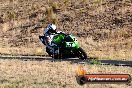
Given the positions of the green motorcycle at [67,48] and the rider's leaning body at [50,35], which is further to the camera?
the rider's leaning body at [50,35]

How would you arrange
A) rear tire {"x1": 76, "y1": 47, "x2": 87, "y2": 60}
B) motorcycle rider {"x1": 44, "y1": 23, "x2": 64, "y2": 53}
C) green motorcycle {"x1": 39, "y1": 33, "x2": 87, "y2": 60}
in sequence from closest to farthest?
rear tire {"x1": 76, "y1": 47, "x2": 87, "y2": 60} < green motorcycle {"x1": 39, "y1": 33, "x2": 87, "y2": 60} < motorcycle rider {"x1": 44, "y1": 23, "x2": 64, "y2": 53}

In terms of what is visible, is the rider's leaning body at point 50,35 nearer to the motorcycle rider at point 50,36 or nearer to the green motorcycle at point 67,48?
the motorcycle rider at point 50,36

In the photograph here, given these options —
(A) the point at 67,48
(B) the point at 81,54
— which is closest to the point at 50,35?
(A) the point at 67,48

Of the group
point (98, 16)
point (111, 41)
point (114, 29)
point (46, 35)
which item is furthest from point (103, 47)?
point (46, 35)

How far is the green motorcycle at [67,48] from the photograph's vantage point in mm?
20641

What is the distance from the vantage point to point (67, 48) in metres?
20.9

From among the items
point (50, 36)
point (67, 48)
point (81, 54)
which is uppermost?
point (50, 36)

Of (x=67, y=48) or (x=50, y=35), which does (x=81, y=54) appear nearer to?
(x=67, y=48)

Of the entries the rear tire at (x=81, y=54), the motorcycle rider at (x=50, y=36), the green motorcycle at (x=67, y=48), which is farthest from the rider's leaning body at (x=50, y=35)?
the rear tire at (x=81, y=54)

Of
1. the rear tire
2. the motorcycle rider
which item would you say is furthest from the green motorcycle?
the motorcycle rider

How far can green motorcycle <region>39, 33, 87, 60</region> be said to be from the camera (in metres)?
20.6

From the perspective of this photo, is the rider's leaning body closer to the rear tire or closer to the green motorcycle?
the green motorcycle

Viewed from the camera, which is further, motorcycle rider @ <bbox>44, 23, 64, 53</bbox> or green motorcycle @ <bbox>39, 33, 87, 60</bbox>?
motorcycle rider @ <bbox>44, 23, 64, 53</bbox>

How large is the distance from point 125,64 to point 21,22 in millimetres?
19836
